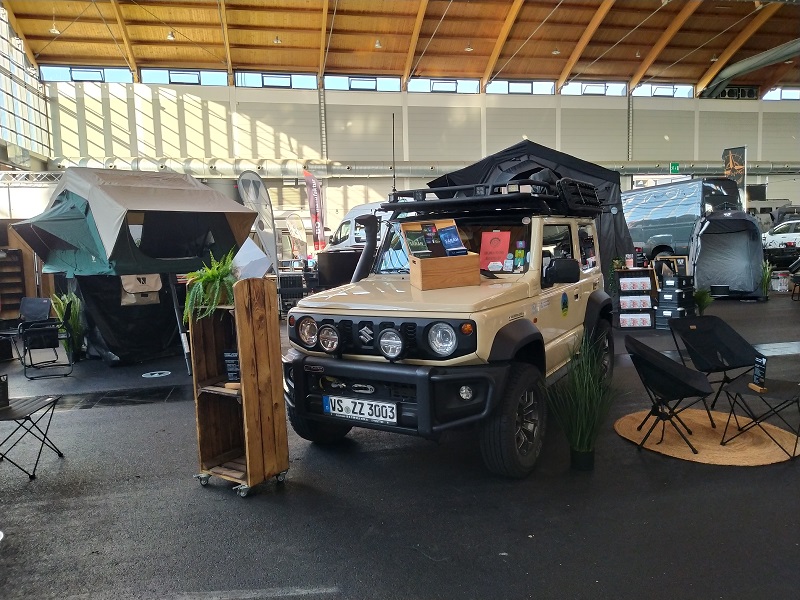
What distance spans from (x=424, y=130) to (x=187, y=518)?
24.8m

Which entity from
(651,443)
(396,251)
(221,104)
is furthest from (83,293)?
(221,104)

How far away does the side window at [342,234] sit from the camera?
49.5 ft

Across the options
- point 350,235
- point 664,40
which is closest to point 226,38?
point 350,235

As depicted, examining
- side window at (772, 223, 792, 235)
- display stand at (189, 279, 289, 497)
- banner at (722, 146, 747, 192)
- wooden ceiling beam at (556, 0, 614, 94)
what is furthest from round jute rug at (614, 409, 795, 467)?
wooden ceiling beam at (556, 0, 614, 94)

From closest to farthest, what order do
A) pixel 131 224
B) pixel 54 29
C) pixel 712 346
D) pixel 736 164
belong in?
pixel 712 346, pixel 131 224, pixel 54 29, pixel 736 164

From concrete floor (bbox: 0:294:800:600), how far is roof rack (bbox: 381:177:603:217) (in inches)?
77.5

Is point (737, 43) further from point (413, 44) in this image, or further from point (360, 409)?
point (360, 409)

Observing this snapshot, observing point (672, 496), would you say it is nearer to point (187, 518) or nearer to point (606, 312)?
point (606, 312)

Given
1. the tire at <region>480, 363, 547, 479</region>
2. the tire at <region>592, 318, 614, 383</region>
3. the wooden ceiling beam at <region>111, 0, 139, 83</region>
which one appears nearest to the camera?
the tire at <region>480, 363, 547, 479</region>

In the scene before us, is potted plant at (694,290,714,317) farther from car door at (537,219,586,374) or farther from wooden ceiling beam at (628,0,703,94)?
wooden ceiling beam at (628,0,703,94)

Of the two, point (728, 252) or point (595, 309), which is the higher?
point (728, 252)

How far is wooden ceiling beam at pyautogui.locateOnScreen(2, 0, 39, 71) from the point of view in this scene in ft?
67.2

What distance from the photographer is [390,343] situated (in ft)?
11.8

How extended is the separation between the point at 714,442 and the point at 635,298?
20.4 feet
